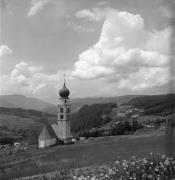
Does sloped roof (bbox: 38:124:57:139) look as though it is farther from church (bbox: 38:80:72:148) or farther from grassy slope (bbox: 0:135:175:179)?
grassy slope (bbox: 0:135:175:179)

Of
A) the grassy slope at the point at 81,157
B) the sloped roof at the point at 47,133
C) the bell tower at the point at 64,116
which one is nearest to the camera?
the grassy slope at the point at 81,157

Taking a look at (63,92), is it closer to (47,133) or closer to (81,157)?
(47,133)

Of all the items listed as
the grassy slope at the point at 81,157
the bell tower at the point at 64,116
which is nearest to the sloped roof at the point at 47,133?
the bell tower at the point at 64,116

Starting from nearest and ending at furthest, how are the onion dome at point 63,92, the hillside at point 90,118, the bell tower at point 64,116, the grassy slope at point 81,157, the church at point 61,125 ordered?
the grassy slope at point 81,157 < the church at point 61,125 < the bell tower at point 64,116 < the onion dome at point 63,92 < the hillside at point 90,118

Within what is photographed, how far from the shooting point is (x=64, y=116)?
62.1 meters

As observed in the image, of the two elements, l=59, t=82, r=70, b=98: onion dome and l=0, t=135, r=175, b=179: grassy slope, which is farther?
l=59, t=82, r=70, b=98: onion dome

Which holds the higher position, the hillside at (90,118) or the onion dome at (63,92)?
the onion dome at (63,92)

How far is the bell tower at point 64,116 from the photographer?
198 ft

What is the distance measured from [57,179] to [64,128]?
53.9 m

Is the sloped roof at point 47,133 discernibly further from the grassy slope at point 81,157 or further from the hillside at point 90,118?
the hillside at point 90,118

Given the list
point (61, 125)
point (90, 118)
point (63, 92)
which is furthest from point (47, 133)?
point (90, 118)

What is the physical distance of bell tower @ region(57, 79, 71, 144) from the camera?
6025 cm

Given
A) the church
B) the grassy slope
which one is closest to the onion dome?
the church

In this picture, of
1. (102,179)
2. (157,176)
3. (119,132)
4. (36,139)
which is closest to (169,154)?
(157,176)
